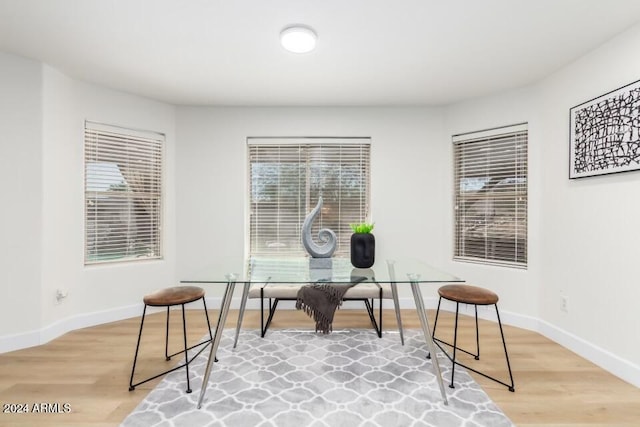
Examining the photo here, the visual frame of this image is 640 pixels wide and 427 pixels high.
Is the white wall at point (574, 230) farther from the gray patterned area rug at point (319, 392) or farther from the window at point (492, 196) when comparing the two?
the gray patterned area rug at point (319, 392)

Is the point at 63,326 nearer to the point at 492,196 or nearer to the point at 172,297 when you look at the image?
the point at 172,297

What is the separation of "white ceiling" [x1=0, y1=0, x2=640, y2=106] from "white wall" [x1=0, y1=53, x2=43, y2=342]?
0.86 feet

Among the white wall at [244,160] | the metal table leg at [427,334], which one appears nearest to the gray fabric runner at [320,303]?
the metal table leg at [427,334]

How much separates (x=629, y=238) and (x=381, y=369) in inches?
77.7

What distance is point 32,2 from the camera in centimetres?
180

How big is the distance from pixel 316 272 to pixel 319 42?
1709mm

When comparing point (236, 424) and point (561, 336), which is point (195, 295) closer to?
point (236, 424)

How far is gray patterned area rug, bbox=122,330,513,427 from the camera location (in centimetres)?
165

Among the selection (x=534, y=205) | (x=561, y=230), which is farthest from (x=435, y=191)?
(x=561, y=230)

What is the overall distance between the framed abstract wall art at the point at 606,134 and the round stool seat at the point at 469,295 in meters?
1.33

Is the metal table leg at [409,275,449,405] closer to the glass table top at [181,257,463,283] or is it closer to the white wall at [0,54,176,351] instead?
the glass table top at [181,257,463,283]

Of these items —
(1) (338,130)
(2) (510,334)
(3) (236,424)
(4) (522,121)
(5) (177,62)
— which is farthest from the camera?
(1) (338,130)

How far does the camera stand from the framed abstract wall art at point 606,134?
6.64 ft

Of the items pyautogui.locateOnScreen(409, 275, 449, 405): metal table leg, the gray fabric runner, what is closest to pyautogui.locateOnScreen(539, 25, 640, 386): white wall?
pyautogui.locateOnScreen(409, 275, 449, 405): metal table leg
